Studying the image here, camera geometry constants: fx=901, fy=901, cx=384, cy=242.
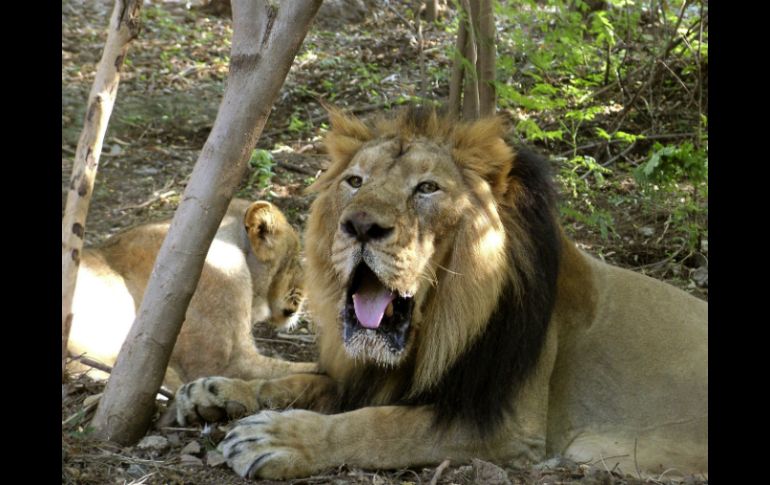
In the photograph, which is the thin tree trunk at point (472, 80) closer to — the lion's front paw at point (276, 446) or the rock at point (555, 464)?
the rock at point (555, 464)

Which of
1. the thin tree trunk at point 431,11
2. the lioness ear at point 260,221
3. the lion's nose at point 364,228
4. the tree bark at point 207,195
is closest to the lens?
the lion's nose at point 364,228

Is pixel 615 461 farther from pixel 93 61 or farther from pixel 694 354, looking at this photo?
pixel 93 61

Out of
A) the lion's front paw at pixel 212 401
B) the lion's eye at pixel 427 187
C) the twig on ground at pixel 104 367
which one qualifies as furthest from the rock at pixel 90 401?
the lion's eye at pixel 427 187

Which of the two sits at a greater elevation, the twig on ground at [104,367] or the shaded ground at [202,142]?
the shaded ground at [202,142]

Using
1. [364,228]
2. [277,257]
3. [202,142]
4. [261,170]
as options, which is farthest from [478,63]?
[202,142]

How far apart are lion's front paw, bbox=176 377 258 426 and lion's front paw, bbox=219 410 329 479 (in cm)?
49

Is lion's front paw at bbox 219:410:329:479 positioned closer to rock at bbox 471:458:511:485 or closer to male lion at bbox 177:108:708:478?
male lion at bbox 177:108:708:478

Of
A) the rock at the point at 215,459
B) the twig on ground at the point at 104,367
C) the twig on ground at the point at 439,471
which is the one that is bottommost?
the rock at the point at 215,459

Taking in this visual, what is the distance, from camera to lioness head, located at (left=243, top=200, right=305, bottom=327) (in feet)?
21.1

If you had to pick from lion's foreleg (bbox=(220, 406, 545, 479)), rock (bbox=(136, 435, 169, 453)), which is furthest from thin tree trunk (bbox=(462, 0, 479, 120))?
rock (bbox=(136, 435, 169, 453))

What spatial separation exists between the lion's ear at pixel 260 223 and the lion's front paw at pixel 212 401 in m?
2.13

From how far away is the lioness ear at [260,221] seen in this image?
641 centimetres
